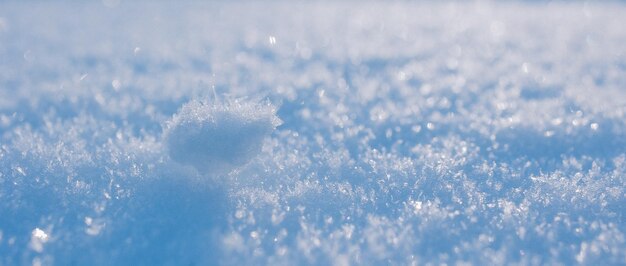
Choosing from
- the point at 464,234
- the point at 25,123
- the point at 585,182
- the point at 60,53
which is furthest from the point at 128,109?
the point at 585,182

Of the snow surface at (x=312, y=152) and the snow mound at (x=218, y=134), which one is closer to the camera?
the snow surface at (x=312, y=152)

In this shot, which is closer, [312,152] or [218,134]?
[218,134]

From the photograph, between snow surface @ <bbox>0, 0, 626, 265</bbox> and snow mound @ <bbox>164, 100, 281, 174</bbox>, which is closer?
snow surface @ <bbox>0, 0, 626, 265</bbox>

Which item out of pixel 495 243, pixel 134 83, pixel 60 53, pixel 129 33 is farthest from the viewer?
pixel 129 33

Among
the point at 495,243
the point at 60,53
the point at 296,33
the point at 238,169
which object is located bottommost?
the point at 495,243

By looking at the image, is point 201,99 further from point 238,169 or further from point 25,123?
point 25,123
